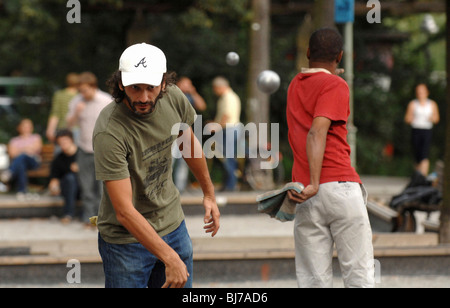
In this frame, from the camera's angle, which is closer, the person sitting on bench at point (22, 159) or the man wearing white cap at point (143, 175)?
the man wearing white cap at point (143, 175)

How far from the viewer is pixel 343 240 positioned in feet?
14.2

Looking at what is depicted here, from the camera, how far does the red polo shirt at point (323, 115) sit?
13.9 feet

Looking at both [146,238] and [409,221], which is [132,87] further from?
[409,221]

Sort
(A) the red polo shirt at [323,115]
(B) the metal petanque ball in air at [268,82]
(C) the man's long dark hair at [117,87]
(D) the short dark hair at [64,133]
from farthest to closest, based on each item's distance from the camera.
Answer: (D) the short dark hair at [64,133] < (B) the metal petanque ball in air at [268,82] < (A) the red polo shirt at [323,115] < (C) the man's long dark hair at [117,87]

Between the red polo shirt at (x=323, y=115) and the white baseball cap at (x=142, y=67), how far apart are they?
1.20 m

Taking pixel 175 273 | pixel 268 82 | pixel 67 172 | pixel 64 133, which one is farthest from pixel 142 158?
pixel 67 172

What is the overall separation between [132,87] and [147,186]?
501mm

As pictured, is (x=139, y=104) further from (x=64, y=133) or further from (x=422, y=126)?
(x=422, y=126)

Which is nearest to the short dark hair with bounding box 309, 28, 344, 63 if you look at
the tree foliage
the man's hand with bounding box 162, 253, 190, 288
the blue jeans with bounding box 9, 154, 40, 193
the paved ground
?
the man's hand with bounding box 162, 253, 190, 288

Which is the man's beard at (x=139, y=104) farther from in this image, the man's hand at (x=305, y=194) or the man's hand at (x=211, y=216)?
the man's hand at (x=305, y=194)

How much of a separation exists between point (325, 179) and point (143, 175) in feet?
3.94

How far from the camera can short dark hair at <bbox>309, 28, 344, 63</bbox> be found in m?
4.33

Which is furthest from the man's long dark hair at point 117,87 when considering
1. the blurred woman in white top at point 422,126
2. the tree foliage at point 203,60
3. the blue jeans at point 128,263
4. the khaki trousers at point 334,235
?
the tree foliage at point 203,60
